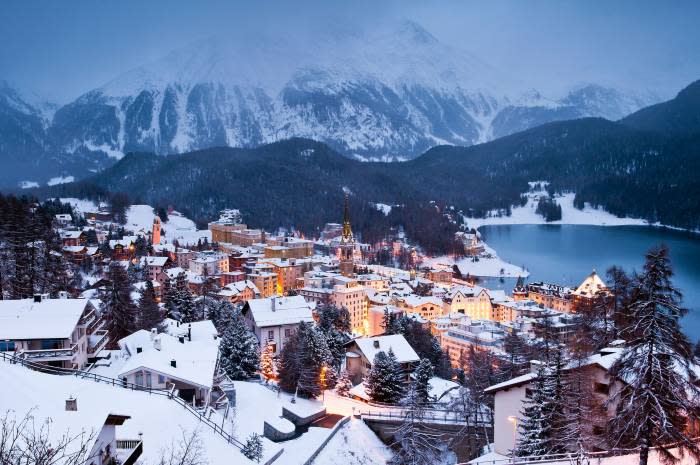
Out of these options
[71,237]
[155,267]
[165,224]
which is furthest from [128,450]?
[165,224]

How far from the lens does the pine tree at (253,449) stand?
18514 millimetres

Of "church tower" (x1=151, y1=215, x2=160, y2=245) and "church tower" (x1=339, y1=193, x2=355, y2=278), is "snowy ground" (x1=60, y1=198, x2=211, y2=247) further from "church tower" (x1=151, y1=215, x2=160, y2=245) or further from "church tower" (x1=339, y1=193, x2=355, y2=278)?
"church tower" (x1=339, y1=193, x2=355, y2=278)

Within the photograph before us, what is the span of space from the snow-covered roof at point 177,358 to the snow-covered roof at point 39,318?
294cm

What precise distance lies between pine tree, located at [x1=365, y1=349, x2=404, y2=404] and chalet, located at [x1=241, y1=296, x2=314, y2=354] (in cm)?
1255

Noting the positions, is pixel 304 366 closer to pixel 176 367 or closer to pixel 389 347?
pixel 389 347

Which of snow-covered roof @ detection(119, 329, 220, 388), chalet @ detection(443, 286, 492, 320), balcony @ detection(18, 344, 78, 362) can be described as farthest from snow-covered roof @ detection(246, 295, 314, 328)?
chalet @ detection(443, 286, 492, 320)

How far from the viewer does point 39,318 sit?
23.9 m

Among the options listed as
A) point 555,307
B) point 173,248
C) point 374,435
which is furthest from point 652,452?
point 173,248

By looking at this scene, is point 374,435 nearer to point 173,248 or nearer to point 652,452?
point 652,452

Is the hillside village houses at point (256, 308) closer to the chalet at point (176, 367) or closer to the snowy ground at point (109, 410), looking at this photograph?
the chalet at point (176, 367)

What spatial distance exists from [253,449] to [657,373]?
1214cm

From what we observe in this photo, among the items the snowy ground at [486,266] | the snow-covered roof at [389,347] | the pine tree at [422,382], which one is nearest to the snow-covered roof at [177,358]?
the pine tree at [422,382]

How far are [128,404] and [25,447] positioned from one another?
686cm

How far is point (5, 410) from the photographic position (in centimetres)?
1218
